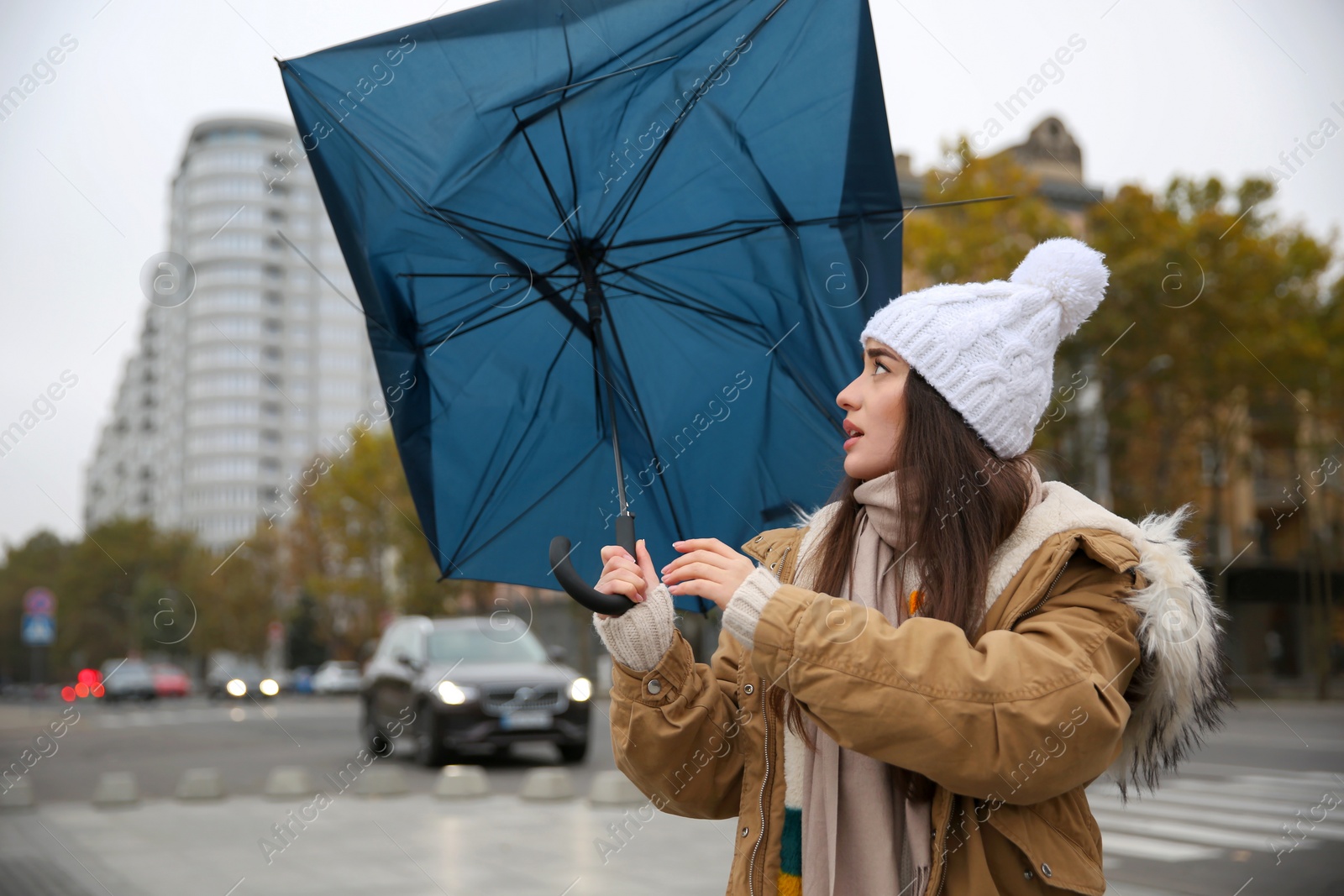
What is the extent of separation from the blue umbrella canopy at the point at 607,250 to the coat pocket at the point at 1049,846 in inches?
35.3

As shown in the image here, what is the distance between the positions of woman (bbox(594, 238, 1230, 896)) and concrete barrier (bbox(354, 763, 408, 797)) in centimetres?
899

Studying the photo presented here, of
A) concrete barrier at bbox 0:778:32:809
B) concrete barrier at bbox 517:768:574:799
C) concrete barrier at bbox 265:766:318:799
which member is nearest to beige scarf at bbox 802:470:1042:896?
concrete barrier at bbox 517:768:574:799

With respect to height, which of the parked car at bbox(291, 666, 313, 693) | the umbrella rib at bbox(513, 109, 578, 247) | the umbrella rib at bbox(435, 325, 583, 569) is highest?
the umbrella rib at bbox(513, 109, 578, 247)

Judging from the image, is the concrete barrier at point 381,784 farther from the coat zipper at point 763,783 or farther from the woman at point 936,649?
the coat zipper at point 763,783

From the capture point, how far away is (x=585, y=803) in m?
9.88

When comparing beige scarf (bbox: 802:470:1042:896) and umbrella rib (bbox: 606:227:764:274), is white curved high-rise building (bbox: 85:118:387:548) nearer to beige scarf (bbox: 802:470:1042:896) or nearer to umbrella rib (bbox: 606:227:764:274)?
umbrella rib (bbox: 606:227:764:274)

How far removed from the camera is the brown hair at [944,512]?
76.3 inches

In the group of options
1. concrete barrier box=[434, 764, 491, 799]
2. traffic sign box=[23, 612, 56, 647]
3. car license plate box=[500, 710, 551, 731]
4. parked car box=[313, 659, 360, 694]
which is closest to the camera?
concrete barrier box=[434, 764, 491, 799]

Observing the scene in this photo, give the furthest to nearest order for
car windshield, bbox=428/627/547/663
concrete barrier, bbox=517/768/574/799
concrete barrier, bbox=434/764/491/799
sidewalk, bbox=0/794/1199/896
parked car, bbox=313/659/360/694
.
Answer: parked car, bbox=313/659/360/694 → car windshield, bbox=428/627/547/663 → concrete barrier, bbox=434/764/491/799 → concrete barrier, bbox=517/768/574/799 → sidewalk, bbox=0/794/1199/896

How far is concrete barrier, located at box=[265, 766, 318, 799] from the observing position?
1084 centimetres

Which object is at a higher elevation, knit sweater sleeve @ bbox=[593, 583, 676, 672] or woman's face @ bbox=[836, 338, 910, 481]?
woman's face @ bbox=[836, 338, 910, 481]

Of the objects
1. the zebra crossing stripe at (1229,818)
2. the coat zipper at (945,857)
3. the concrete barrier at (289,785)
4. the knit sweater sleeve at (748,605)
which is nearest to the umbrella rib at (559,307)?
the knit sweater sleeve at (748,605)

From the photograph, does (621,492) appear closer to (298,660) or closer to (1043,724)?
(1043,724)

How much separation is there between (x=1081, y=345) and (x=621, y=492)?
85.4 feet
